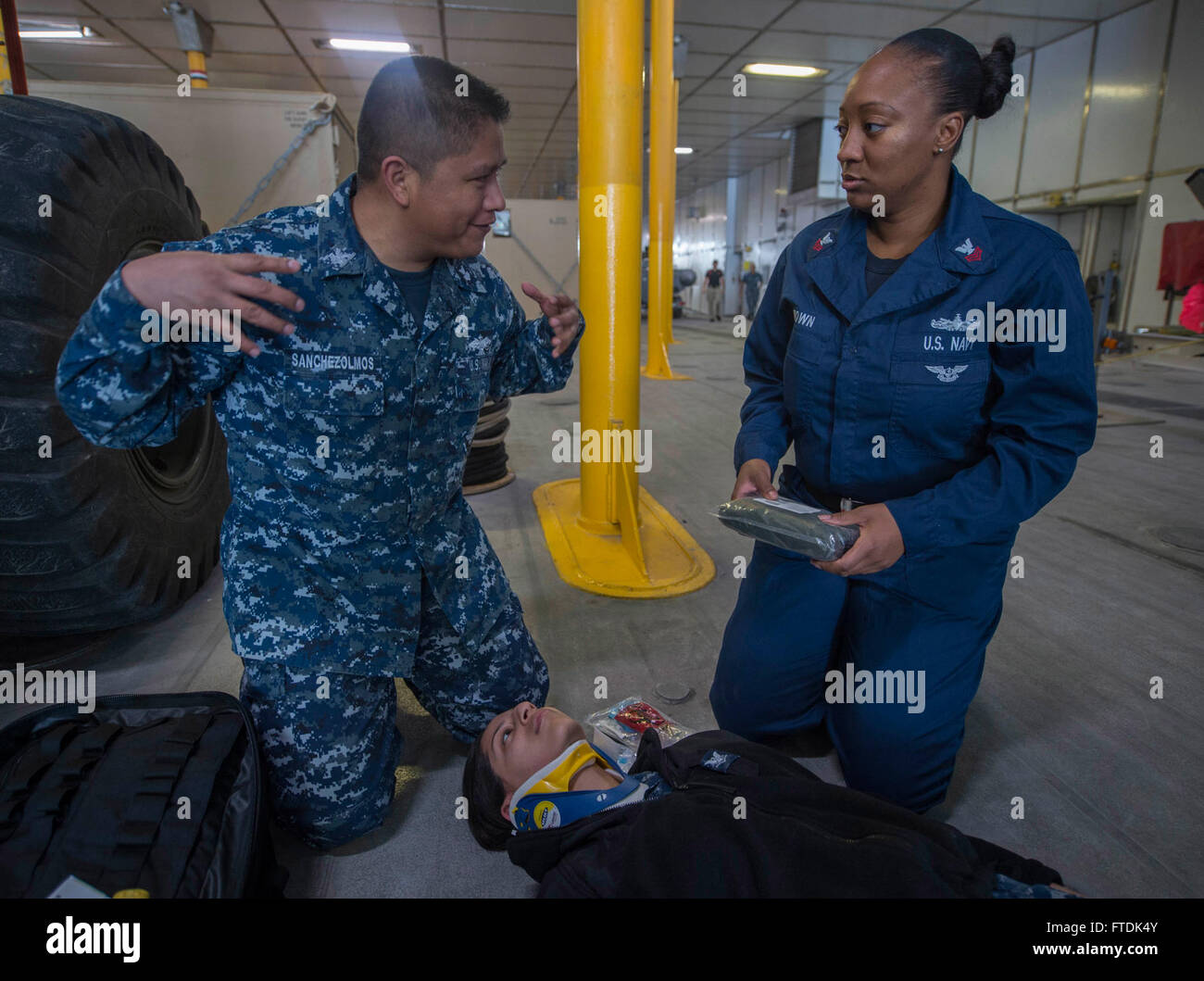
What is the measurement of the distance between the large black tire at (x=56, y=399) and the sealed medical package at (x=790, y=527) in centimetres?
164

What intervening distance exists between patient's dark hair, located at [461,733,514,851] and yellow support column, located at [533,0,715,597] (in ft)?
4.20

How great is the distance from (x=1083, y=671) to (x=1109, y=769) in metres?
0.52

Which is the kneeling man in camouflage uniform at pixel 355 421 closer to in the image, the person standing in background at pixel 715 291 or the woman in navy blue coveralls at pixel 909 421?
the woman in navy blue coveralls at pixel 909 421

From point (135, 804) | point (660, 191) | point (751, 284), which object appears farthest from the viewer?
point (751, 284)

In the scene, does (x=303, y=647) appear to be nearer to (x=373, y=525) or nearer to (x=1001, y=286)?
(x=373, y=525)

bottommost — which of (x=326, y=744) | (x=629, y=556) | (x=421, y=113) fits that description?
(x=629, y=556)

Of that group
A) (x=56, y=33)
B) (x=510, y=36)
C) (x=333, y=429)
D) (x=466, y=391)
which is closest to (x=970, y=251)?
(x=466, y=391)

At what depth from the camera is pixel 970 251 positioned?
162 cm

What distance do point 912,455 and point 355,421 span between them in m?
1.28

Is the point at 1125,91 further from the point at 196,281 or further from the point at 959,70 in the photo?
the point at 196,281

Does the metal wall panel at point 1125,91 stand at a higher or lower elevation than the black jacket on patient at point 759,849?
higher

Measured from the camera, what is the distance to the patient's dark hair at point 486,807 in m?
1.59

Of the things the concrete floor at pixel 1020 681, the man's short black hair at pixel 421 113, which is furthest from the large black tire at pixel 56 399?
the man's short black hair at pixel 421 113

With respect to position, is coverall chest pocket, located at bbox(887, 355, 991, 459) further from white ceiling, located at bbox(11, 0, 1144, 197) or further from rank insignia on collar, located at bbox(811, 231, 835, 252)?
white ceiling, located at bbox(11, 0, 1144, 197)
